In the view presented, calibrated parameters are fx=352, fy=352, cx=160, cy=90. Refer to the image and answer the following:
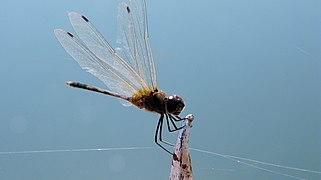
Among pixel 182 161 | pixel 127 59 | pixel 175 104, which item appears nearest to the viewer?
pixel 182 161

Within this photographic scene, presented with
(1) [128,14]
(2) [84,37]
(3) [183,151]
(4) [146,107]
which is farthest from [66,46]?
(3) [183,151]

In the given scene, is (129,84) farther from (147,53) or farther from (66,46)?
(66,46)

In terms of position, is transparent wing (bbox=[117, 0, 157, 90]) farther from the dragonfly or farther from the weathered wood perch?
the weathered wood perch

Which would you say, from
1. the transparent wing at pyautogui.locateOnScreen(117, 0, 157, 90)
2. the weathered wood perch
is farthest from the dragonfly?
the weathered wood perch

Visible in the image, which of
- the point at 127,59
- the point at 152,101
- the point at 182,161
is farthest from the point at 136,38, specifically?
the point at 182,161

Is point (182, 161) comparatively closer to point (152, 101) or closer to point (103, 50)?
point (152, 101)

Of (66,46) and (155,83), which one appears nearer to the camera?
(155,83)

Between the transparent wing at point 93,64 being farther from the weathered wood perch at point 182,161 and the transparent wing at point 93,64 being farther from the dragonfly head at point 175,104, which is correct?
the weathered wood perch at point 182,161
